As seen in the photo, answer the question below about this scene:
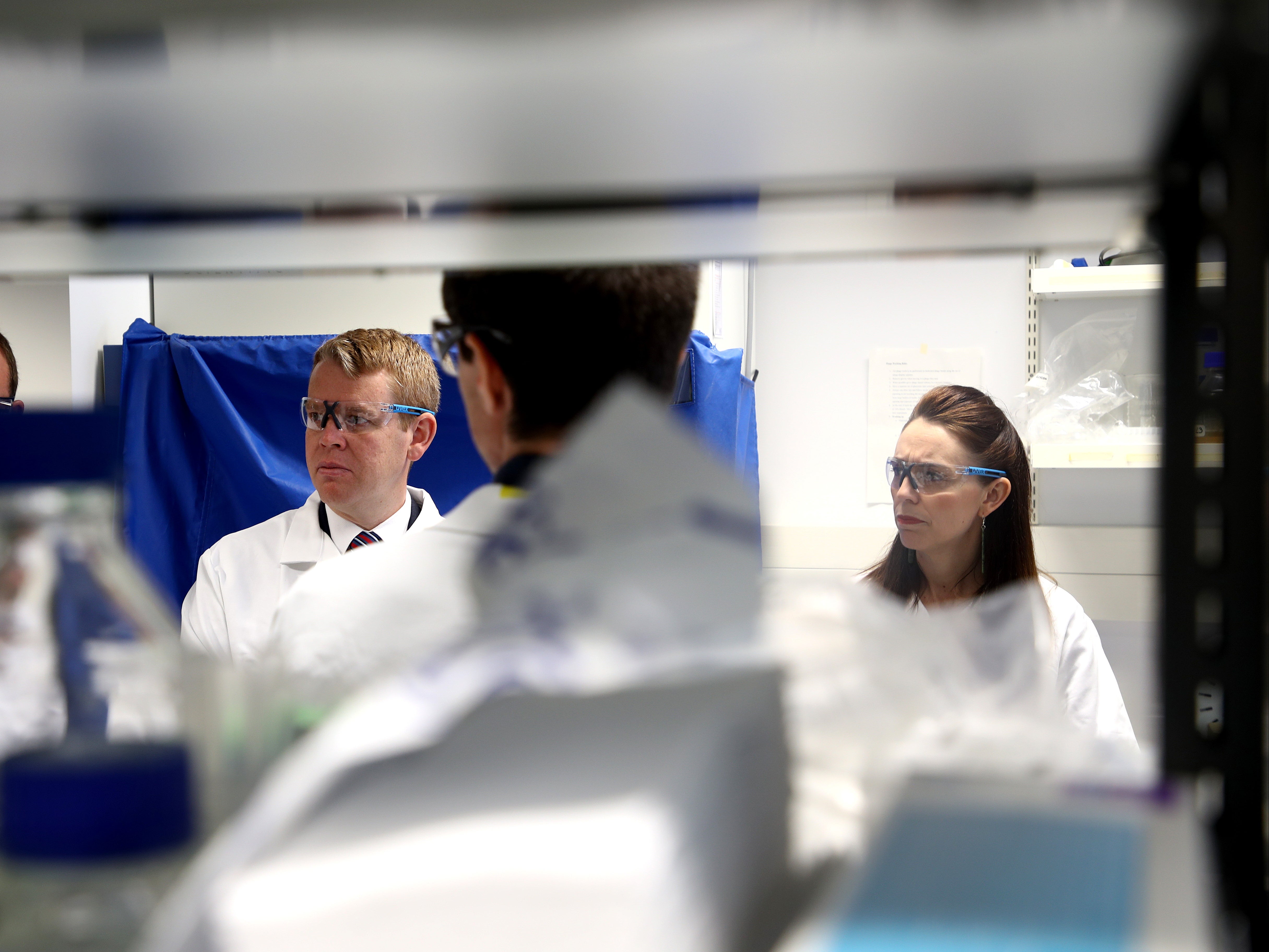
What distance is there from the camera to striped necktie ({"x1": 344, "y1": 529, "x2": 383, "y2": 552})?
215 centimetres

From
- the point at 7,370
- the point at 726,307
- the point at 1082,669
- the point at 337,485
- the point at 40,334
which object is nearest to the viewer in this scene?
the point at 1082,669

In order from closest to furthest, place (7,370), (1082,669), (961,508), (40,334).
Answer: (1082,669)
(961,508)
(7,370)
(40,334)

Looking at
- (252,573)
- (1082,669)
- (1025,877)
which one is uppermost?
(1025,877)

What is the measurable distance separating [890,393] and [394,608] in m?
2.74

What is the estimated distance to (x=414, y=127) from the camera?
15.8 inches

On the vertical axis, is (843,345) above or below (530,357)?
above

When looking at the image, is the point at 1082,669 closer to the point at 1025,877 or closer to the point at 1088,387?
the point at 1088,387

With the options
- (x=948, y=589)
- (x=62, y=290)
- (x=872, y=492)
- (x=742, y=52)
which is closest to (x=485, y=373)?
(x=742, y=52)

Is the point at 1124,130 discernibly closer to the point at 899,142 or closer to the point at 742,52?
the point at 899,142

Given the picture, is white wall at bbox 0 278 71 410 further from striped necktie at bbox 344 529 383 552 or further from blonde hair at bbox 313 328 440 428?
striped necktie at bbox 344 529 383 552

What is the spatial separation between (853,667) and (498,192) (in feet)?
1.02

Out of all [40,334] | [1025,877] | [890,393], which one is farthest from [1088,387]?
[40,334]

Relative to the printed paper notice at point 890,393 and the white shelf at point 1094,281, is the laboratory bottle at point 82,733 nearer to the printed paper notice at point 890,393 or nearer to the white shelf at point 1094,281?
the white shelf at point 1094,281

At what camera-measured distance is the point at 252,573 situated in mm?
2131
